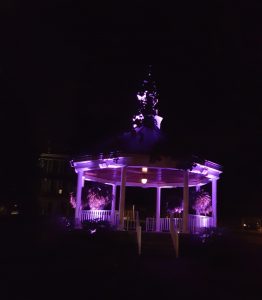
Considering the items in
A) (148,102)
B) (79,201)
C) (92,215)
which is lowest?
(92,215)

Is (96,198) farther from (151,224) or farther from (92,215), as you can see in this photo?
(151,224)

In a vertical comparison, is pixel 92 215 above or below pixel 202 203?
below

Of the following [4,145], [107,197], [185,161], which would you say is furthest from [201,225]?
[4,145]

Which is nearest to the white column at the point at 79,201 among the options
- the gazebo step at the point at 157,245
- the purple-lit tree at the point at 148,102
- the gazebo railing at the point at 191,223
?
the gazebo step at the point at 157,245

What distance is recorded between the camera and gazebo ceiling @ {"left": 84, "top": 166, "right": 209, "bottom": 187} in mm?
20531

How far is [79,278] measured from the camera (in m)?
10.9

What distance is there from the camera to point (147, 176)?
22.4 metres

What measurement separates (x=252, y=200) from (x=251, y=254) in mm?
18190

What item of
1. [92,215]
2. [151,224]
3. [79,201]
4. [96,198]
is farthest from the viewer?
[151,224]

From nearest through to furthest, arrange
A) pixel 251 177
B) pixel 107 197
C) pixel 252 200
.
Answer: pixel 107 197 → pixel 251 177 → pixel 252 200

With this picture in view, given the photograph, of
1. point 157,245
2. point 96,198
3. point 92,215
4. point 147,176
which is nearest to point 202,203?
point 157,245

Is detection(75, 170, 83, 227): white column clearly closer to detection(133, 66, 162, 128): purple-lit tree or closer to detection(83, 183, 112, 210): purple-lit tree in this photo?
detection(83, 183, 112, 210): purple-lit tree

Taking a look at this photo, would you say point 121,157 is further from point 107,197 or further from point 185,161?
point 185,161

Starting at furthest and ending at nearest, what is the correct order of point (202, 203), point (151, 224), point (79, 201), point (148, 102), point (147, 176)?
1. point (147, 176)
2. point (151, 224)
3. point (202, 203)
4. point (79, 201)
5. point (148, 102)
